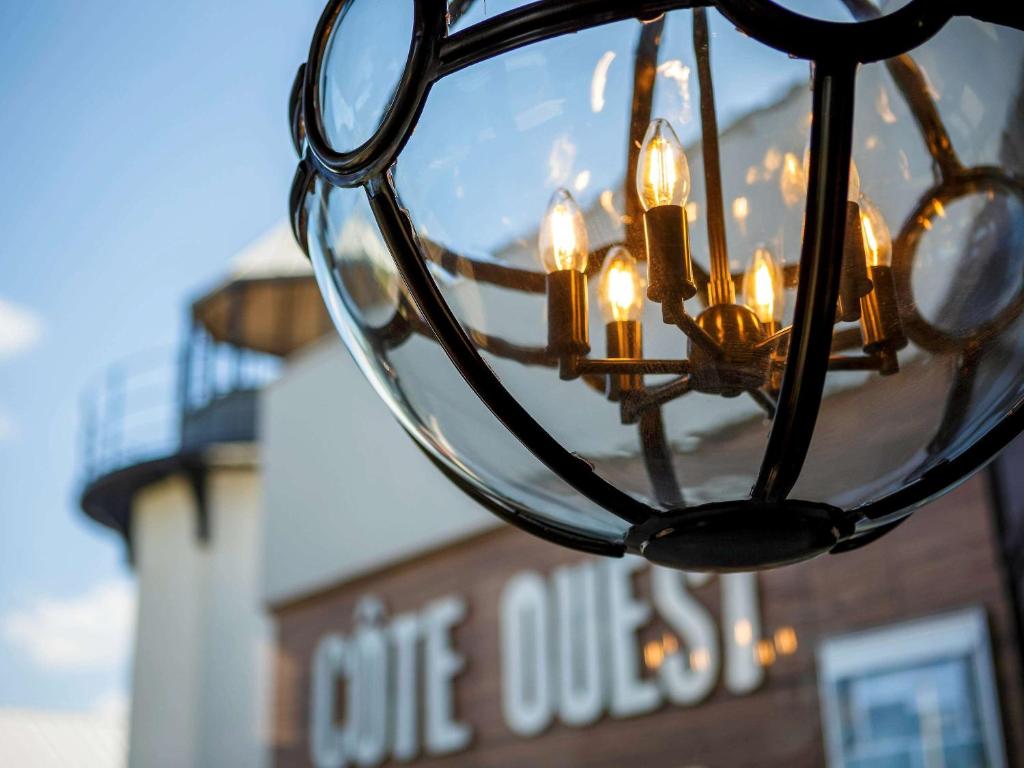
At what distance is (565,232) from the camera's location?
1.86ft

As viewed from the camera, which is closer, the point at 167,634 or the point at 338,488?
the point at 338,488

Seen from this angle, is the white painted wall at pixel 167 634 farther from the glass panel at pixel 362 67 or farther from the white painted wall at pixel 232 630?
the glass panel at pixel 362 67

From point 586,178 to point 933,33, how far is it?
155 millimetres

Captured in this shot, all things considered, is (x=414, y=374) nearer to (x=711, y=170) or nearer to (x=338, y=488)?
(x=711, y=170)

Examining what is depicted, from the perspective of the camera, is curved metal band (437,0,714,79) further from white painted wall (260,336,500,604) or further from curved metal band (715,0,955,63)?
white painted wall (260,336,500,604)

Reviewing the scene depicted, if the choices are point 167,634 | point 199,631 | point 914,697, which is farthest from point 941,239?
point 167,634

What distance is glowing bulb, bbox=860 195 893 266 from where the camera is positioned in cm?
54

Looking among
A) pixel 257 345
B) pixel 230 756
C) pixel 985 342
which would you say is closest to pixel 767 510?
pixel 985 342

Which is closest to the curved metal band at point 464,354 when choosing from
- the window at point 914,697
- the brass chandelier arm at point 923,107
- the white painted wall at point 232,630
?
the brass chandelier arm at point 923,107

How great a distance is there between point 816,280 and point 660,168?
82mm

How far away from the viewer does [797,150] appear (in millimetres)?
541

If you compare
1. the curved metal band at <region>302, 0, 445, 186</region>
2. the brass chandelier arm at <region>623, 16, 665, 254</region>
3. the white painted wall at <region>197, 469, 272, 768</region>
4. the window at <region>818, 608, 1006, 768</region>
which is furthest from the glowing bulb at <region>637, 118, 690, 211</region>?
the white painted wall at <region>197, 469, 272, 768</region>

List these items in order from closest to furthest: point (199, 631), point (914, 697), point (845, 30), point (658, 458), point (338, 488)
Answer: point (845, 30) → point (658, 458) → point (914, 697) → point (338, 488) → point (199, 631)

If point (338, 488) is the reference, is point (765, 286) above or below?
below
